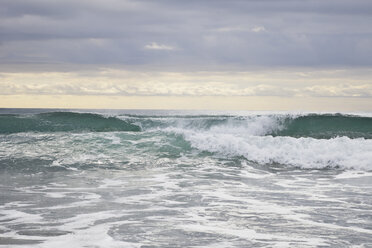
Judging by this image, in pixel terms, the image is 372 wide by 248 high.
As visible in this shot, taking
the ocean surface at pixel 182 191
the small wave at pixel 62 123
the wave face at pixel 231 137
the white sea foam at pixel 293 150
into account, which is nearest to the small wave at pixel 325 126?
the wave face at pixel 231 137

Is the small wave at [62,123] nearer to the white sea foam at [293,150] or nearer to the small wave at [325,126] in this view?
the small wave at [325,126]

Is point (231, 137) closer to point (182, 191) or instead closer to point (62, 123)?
point (182, 191)

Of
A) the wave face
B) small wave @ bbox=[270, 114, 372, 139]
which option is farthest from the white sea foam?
small wave @ bbox=[270, 114, 372, 139]

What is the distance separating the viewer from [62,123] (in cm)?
2634

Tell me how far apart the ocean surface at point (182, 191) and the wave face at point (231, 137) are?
0.21 feet

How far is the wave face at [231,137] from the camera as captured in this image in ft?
51.3

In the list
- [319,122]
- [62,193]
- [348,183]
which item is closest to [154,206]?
[62,193]

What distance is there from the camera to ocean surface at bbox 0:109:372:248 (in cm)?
644

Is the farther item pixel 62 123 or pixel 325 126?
pixel 62 123

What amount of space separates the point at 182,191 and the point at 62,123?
17.6m

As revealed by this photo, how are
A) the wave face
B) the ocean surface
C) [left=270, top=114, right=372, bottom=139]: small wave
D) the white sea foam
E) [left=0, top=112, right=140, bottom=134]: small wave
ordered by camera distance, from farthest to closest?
[left=0, top=112, right=140, bottom=134]: small wave → [left=270, top=114, right=372, bottom=139]: small wave → the wave face → the white sea foam → the ocean surface

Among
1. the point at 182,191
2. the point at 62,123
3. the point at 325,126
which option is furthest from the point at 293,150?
the point at 62,123

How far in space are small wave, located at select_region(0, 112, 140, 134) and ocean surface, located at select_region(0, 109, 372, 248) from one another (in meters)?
4.97

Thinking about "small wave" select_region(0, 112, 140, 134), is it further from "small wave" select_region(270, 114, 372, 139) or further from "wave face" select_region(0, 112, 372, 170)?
"small wave" select_region(270, 114, 372, 139)
